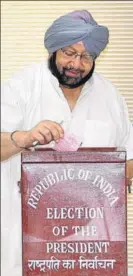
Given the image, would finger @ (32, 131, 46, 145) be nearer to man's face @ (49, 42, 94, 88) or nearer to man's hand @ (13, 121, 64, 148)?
man's hand @ (13, 121, 64, 148)

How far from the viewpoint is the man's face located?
4.47ft

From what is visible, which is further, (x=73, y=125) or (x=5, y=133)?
(x=73, y=125)

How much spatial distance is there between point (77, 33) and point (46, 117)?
0.21m

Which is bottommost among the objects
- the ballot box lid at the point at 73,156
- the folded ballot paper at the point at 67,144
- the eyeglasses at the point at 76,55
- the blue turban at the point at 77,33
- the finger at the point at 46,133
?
the ballot box lid at the point at 73,156

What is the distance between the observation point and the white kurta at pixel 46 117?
140 centimetres

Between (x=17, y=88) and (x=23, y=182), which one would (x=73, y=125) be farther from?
(x=23, y=182)

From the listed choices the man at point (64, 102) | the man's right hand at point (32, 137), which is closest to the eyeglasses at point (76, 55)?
the man at point (64, 102)

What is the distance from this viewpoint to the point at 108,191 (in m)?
1.11

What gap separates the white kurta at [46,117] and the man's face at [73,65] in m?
→ 0.03

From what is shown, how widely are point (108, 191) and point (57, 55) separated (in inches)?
16.6

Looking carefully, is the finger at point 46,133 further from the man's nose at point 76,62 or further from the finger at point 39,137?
the man's nose at point 76,62

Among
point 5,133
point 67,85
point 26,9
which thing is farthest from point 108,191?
point 26,9

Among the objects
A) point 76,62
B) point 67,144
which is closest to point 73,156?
point 67,144

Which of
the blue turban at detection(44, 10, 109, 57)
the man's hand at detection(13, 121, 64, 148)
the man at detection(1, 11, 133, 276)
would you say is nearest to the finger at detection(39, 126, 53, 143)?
the man's hand at detection(13, 121, 64, 148)
